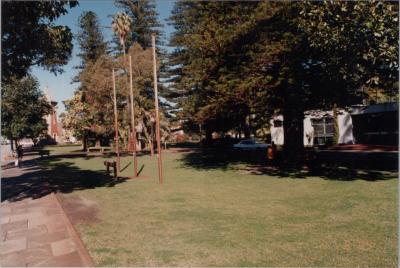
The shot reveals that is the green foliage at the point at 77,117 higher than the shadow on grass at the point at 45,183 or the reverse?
higher

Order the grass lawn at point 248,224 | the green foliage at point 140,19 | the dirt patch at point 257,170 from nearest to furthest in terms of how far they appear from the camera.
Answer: the grass lawn at point 248,224
the dirt patch at point 257,170
the green foliage at point 140,19

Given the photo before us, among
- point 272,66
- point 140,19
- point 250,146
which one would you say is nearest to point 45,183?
point 272,66

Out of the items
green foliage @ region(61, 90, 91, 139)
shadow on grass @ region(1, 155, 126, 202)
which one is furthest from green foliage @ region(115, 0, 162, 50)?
shadow on grass @ region(1, 155, 126, 202)

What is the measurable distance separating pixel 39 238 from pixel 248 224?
520 cm

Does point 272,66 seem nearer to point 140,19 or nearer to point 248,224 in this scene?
point 248,224

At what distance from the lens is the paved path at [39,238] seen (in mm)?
7441

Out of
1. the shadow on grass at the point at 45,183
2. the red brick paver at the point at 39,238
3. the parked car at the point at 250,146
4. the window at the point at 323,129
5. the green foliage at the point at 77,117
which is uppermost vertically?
the green foliage at the point at 77,117

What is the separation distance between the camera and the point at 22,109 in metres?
44.2

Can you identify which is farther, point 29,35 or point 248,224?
point 29,35

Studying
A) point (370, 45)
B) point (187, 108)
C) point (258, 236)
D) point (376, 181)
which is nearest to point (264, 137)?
point (187, 108)

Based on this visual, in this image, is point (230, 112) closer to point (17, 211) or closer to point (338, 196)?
point (338, 196)

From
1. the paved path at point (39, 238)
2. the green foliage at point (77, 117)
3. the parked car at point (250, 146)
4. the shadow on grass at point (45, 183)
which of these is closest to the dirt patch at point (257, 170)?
the shadow on grass at point (45, 183)

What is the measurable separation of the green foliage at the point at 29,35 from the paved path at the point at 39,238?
4866mm

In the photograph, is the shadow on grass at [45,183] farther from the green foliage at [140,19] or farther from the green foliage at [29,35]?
the green foliage at [140,19]
